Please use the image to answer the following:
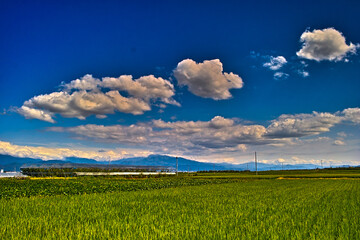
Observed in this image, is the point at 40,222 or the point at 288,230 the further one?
the point at 40,222

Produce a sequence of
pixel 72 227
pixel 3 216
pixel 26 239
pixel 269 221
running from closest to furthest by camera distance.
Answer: pixel 26 239 < pixel 72 227 < pixel 269 221 < pixel 3 216

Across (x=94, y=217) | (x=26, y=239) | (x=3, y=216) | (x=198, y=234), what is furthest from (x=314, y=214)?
(x=3, y=216)

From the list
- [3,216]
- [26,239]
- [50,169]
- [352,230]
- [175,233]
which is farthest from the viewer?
[50,169]

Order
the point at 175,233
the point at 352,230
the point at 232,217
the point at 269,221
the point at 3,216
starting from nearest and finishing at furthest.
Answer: the point at 175,233, the point at 352,230, the point at 269,221, the point at 232,217, the point at 3,216

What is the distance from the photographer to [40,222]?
35.9 ft

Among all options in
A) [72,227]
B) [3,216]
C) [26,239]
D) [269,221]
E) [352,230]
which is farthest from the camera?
[3,216]

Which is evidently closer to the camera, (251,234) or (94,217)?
(251,234)

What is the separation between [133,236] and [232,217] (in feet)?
16.9

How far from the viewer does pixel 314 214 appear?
1295 cm

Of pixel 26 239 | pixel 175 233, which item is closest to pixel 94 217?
pixel 26 239

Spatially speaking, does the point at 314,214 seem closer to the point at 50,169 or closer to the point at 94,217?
the point at 94,217

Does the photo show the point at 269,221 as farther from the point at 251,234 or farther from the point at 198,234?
the point at 198,234

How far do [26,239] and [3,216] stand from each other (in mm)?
5918

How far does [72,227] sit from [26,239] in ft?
7.06
